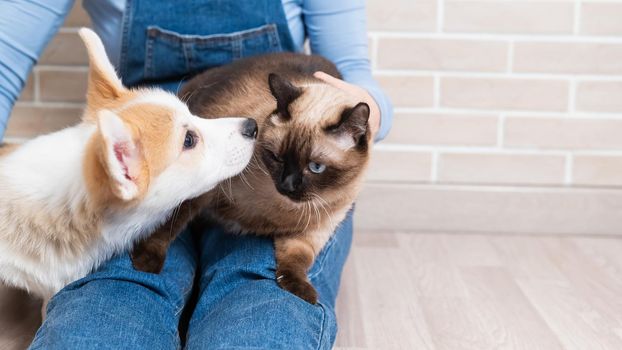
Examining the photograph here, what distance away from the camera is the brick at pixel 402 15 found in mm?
2252

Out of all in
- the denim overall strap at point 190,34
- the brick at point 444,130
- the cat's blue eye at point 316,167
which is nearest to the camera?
the cat's blue eye at point 316,167

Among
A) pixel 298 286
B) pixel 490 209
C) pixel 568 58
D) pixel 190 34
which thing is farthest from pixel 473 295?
pixel 190 34

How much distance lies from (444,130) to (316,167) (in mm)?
993

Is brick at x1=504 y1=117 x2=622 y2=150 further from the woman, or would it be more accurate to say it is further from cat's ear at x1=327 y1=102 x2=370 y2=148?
cat's ear at x1=327 y1=102 x2=370 y2=148

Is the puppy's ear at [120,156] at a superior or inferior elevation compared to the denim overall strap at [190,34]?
inferior

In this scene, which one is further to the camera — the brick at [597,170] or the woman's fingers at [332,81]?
the brick at [597,170]

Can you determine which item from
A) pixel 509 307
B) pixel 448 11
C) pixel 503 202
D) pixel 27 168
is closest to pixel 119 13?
pixel 27 168

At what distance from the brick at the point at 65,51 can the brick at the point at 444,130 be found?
1.04m

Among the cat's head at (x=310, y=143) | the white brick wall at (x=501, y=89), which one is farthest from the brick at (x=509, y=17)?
the cat's head at (x=310, y=143)

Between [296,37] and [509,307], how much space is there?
0.89 metres

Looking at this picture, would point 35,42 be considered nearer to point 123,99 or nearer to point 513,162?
point 123,99

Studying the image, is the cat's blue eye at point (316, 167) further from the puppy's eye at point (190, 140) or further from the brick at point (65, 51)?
the brick at point (65, 51)

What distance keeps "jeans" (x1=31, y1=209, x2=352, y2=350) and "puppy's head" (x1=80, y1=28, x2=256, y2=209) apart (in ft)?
0.62

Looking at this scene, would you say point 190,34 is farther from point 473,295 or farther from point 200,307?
point 473,295
